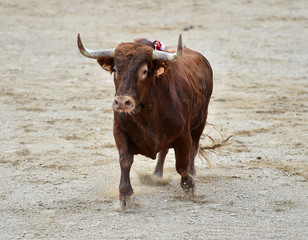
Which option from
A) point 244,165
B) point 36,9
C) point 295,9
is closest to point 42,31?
point 36,9

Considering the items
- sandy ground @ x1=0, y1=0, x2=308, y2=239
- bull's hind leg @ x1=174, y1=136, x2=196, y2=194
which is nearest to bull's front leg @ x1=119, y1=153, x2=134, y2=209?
sandy ground @ x1=0, y1=0, x2=308, y2=239

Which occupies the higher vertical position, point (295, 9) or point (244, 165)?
→ point (295, 9)

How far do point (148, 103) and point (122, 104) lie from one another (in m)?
0.47

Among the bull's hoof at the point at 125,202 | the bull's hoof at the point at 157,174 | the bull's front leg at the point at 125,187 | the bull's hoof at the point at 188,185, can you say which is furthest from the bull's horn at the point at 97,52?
the bull's hoof at the point at 157,174

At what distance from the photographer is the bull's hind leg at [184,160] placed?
543 centimetres

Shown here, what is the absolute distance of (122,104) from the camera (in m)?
4.66

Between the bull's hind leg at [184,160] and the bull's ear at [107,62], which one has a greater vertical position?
the bull's ear at [107,62]

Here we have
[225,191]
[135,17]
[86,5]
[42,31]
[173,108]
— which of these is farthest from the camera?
[86,5]

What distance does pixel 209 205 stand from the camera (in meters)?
5.34

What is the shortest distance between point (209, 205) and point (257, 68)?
6037mm

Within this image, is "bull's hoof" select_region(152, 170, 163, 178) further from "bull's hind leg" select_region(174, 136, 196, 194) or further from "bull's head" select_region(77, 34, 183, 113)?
"bull's head" select_region(77, 34, 183, 113)

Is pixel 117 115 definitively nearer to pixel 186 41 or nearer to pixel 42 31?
pixel 186 41

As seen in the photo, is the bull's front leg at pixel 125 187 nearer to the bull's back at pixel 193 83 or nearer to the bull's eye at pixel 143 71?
the bull's back at pixel 193 83

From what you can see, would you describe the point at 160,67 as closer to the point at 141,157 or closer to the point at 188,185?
the point at 188,185
